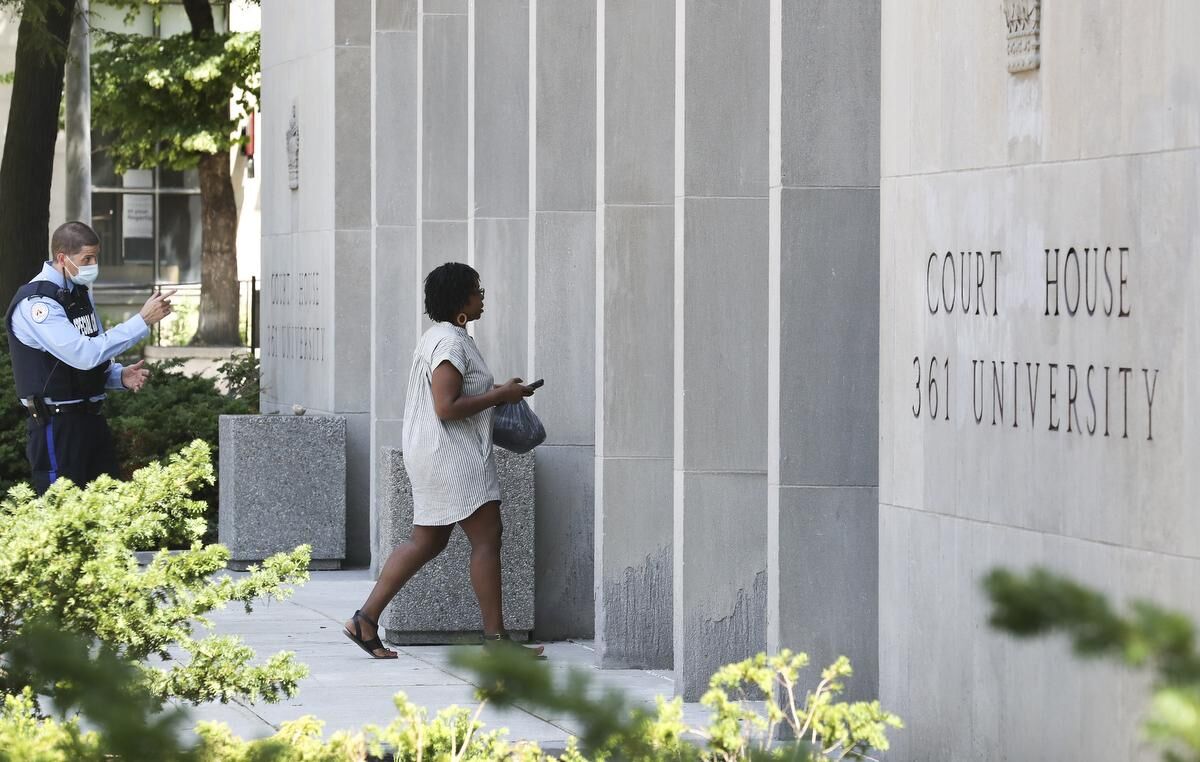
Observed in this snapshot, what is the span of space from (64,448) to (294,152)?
254 inches

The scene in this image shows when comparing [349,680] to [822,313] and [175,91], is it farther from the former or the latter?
[175,91]

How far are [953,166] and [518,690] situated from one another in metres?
4.94

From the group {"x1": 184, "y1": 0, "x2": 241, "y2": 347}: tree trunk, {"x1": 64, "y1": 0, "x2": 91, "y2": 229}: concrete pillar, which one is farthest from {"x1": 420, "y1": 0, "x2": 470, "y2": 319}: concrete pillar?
{"x1": 184, "y1": 0, "x2": 241, "y2": 347}: tree trunk

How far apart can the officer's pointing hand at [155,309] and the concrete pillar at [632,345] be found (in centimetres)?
226

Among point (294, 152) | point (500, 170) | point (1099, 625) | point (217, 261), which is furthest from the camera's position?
point (217, 261)

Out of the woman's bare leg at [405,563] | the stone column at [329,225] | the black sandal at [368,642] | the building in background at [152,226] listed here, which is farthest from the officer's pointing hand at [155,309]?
the building in background at [152,226]

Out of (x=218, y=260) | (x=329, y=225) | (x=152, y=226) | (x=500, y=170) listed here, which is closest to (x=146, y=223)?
(x=152, y=226)

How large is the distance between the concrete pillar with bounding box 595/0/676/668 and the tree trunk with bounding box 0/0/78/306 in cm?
1136

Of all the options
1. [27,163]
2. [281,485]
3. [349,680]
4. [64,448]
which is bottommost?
[349,680]

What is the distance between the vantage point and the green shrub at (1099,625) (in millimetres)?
1567

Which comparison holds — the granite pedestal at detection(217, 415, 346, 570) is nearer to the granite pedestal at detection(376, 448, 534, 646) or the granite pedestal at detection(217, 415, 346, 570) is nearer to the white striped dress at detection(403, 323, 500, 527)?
the granite pedestal at detection(376, 448, 534, 646)

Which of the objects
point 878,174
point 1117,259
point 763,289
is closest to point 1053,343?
point 1117,259

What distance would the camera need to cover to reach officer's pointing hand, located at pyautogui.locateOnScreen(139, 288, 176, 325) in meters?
9.88

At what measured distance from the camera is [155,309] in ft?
33.4
